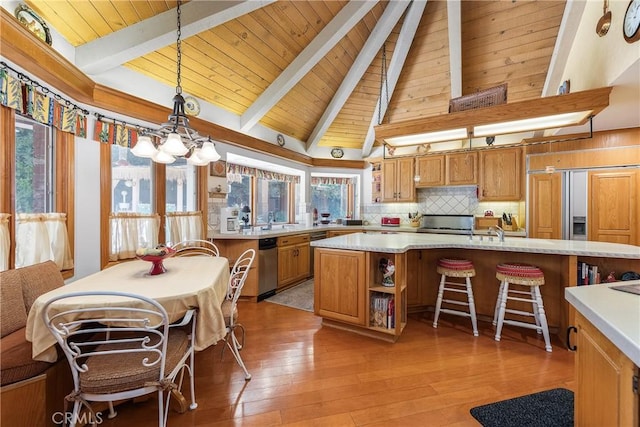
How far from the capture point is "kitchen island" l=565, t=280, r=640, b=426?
77cm

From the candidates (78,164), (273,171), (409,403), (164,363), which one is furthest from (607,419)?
(273,171)

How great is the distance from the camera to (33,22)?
191cm

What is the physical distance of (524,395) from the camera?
1.77 meters

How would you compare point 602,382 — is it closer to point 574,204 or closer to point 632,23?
point 632,23

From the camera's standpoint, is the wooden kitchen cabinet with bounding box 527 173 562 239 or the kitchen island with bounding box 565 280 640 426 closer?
the kitchen island with bounding box 565 280 640 426

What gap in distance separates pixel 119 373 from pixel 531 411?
2307mm

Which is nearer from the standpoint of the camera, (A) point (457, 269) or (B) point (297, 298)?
(A) point (457, 269)

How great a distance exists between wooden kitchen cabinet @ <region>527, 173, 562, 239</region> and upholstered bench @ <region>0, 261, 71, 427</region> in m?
5.14

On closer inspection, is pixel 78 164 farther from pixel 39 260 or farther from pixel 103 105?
pixel 39 260

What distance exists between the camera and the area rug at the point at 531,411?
1536mm

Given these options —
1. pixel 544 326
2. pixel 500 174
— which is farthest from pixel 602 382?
pixel 500 174

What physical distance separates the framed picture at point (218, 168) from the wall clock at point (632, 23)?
13.6ft

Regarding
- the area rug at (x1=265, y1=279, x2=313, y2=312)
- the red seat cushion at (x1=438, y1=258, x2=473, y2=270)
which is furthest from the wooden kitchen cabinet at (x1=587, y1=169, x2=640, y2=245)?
the area rug at (x1=265, y1=279, x2=313, y2=312)

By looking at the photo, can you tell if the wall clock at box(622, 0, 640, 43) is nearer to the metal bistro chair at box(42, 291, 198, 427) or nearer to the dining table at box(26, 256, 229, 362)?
the dining table at box(26, 256, 229, 362)
